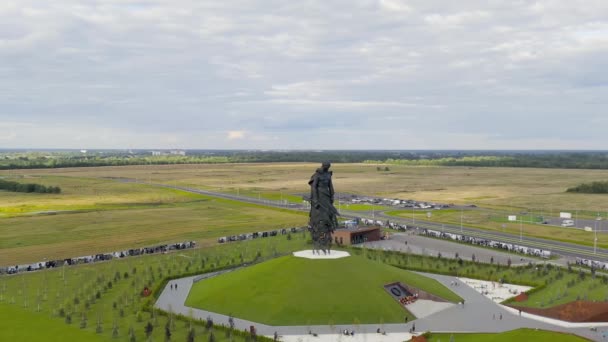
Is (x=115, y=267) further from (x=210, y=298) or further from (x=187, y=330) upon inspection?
(x=187, y=330)

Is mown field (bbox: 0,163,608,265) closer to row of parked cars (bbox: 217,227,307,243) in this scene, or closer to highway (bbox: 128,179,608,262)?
row of parked cars (bbox: 217,227,307,243)

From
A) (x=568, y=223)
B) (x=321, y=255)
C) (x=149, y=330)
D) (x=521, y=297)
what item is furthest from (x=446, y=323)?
(x=568, y=223)

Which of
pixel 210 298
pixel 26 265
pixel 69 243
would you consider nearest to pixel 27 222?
pixel 69 243

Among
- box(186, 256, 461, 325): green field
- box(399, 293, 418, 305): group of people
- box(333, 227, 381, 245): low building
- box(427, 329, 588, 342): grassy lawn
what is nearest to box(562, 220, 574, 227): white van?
box(333, 227, 381, 245): low building

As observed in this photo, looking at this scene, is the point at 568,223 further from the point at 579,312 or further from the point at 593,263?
the point at 579,312

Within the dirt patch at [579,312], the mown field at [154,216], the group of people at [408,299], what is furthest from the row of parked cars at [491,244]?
the group of people at [408,299]
